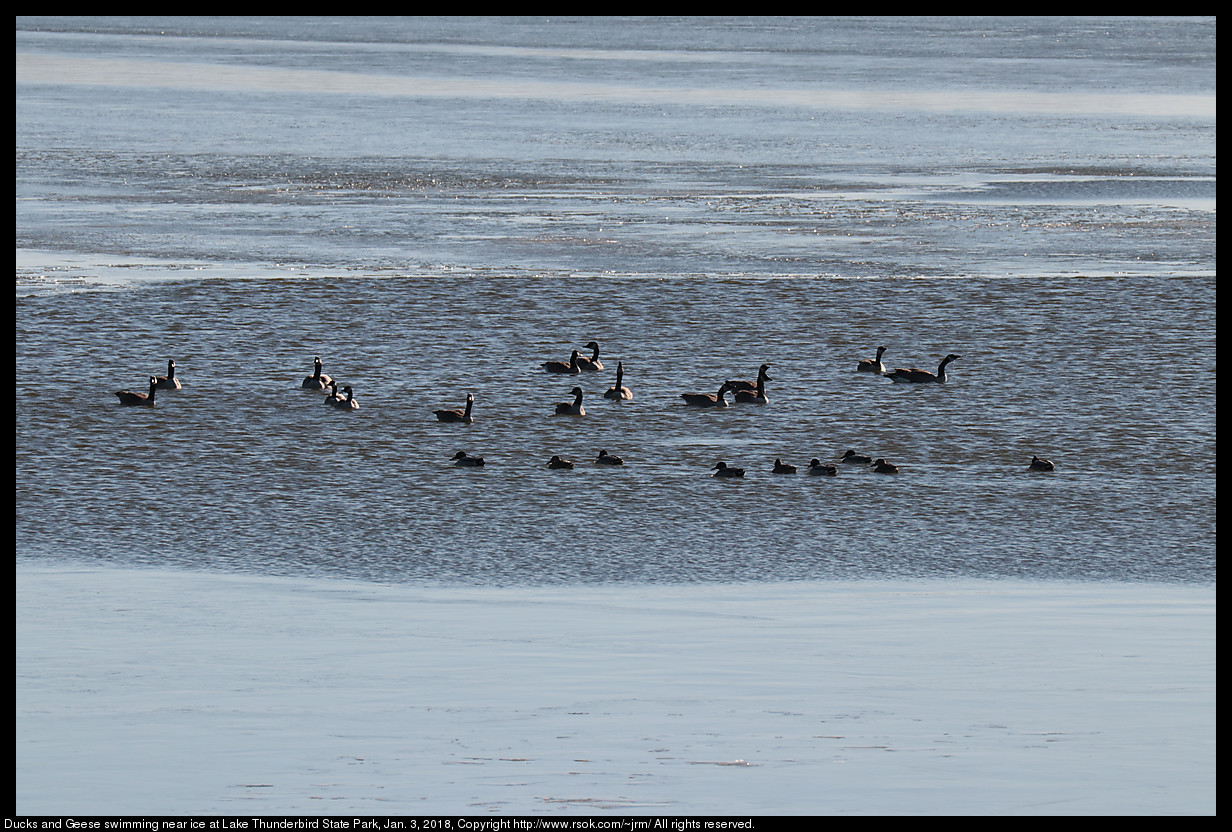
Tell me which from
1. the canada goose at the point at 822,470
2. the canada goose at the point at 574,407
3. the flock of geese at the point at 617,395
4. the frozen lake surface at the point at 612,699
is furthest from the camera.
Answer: the canada goose at the point at 574,407

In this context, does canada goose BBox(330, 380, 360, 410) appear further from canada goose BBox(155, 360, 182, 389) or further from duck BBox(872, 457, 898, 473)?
duck BBox(872, 457, 898, 473)

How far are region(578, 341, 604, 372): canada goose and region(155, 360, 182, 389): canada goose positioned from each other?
113 inches

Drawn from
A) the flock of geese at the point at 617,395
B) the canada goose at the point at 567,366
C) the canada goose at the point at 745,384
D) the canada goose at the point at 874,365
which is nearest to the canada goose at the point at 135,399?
the flock of geese at the point at 617,395

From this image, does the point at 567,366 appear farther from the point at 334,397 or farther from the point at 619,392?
the point at 334,397

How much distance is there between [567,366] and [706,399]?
53.2 inches

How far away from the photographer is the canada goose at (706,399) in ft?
42.7

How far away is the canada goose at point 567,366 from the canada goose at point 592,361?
3 centimetres

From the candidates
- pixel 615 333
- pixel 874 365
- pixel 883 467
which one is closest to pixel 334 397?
pixel 615 333

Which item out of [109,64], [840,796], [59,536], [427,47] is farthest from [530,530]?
[427,47]

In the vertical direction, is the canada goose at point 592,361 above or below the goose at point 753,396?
above

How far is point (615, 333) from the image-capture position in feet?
50.8

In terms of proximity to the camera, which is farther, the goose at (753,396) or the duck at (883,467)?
the goose at (753,396)

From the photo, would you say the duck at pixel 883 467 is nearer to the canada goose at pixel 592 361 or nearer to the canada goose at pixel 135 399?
the canada goose at pixel 592 361
